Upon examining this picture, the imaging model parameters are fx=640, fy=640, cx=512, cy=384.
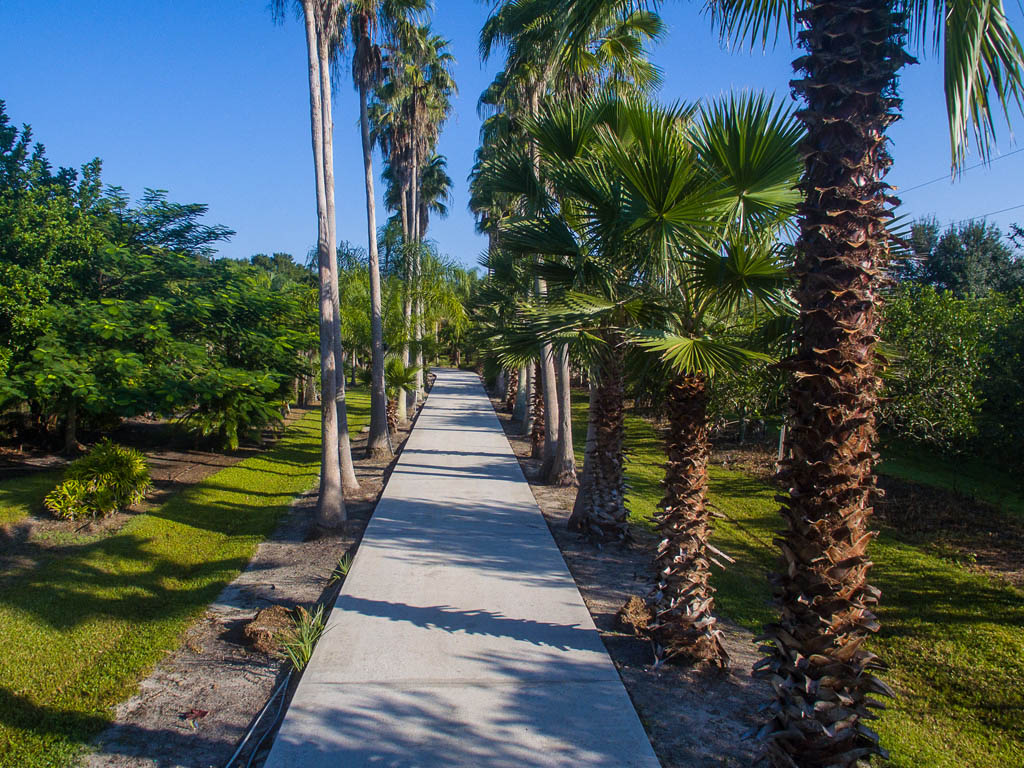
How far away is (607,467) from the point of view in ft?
27.1

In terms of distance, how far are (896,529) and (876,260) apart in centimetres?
881

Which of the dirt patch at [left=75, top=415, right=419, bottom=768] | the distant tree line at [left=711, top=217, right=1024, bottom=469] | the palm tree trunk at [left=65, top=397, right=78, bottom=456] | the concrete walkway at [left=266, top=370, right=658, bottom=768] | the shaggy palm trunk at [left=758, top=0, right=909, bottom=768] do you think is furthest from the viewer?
the palm tree trunk at [left=65, top=397, right=78, bottom=456]

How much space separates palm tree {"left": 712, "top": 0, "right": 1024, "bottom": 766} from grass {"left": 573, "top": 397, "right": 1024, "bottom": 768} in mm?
615

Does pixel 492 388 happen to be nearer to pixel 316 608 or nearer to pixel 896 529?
pixel 896 529

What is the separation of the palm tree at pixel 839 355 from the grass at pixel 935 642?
615mm

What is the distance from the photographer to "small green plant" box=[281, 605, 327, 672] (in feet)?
17.5

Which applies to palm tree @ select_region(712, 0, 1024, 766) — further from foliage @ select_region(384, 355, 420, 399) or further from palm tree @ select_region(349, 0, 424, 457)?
foliage @ select_region(384, 355, 420, 399)

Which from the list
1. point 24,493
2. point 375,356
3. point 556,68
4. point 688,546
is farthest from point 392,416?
point 688,546

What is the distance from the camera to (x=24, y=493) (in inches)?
464

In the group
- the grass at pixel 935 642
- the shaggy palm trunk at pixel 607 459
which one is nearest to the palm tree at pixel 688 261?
the grass at pixel 935 642

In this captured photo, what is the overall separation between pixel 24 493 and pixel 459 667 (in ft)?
35.4

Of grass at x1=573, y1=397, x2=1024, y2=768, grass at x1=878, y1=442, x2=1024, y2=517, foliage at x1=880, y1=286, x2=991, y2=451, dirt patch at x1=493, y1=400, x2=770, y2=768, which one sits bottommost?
grass at x1=573, y1=397, x2=1024, y2=768

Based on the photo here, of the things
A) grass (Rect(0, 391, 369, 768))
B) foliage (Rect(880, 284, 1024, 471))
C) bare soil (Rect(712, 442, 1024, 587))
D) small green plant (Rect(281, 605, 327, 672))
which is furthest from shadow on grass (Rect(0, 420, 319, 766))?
foliage (Rect(880, 284, 1024, 471))

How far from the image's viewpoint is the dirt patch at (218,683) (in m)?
4.39
